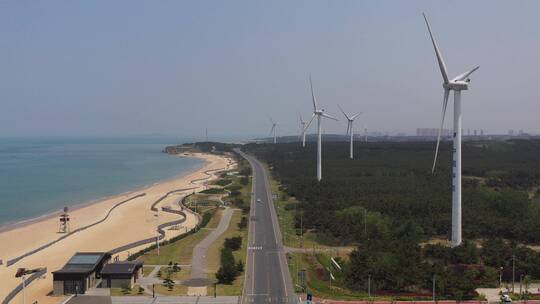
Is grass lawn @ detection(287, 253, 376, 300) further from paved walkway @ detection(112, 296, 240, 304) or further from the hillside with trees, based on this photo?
paved walkway @ detection(112, 296, 240, 304)

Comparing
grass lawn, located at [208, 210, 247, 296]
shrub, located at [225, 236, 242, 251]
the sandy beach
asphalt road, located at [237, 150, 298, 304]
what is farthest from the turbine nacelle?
the sandy beach

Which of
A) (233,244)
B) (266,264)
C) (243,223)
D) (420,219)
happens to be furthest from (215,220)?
(420,219)

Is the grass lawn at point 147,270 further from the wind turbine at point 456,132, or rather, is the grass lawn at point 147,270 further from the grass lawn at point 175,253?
the wind turbine at point 456,132

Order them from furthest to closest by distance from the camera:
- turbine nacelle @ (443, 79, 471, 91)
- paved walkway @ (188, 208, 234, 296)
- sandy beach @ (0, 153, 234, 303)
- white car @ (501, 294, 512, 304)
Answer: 1. turbine nacelle @ (443, 79, 471, 91)
2. sandy beach @ (0, 153, 234, 303)
3. paved walkway @ (188, 208, 234, 296)
4. white car @ (501, 294, 512, 304)

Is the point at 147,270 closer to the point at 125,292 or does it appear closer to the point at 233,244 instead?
the point at 125,292

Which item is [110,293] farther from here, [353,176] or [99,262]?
[353,176]

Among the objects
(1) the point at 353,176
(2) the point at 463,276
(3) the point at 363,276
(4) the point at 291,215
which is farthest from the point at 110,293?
(1) the point at 353,176

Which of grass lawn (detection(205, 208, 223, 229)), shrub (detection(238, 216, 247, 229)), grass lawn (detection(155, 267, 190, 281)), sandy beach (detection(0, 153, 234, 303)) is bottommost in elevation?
sandy beach (detection(0, 153, 234, 303))
